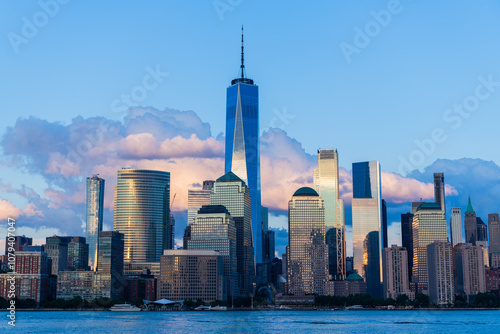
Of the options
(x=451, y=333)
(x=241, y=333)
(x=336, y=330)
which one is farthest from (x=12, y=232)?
(x=451, y=333)

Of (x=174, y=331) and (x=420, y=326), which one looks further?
(x=420, y=326)

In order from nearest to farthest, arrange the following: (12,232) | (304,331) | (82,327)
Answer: (12,232), (304,331), (82,327)

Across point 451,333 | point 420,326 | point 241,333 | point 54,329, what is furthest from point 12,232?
point 420,326

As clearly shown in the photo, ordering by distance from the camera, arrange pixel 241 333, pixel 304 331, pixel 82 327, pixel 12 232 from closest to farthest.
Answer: pixel 12 232, pixel 241 333, pixel 304 331, pixel 82 327

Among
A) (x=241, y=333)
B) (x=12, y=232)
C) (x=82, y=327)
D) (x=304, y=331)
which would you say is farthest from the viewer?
(x=82, y=327)

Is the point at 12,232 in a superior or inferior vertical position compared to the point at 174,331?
superior

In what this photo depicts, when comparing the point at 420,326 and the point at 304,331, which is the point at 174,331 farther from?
the point at 420,326

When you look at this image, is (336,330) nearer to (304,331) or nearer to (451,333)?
(304,331)

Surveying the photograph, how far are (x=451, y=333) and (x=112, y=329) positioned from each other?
77.8 meters

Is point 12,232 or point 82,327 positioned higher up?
point 12,232

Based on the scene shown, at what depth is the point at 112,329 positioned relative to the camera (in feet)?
572

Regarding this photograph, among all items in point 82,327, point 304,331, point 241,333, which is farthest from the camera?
point 82,327

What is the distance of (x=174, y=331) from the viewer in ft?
556

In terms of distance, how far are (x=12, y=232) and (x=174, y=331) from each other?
2594 inches
